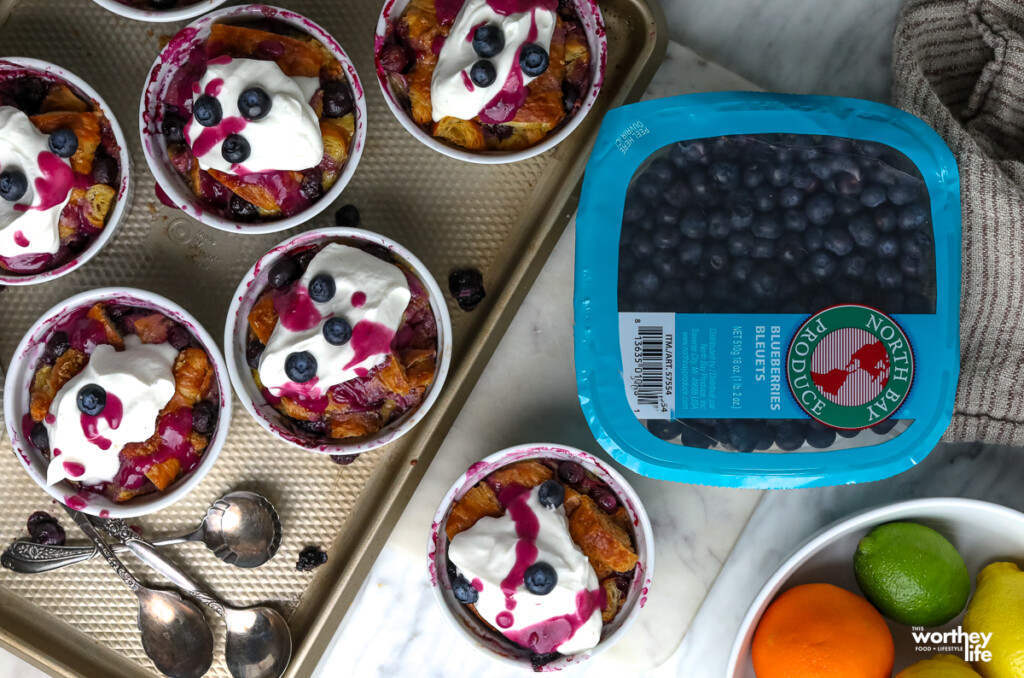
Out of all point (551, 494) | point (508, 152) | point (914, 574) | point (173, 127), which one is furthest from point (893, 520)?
point (173, 127)

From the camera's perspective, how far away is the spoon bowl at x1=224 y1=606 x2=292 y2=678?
1796mm

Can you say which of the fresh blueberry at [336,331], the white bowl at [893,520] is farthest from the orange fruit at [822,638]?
the fresh blueberry at [336,331]

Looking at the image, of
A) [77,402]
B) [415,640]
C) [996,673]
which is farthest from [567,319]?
[996,673]

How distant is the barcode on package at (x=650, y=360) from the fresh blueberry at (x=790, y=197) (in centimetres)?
32

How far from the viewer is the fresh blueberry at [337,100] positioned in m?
1.70

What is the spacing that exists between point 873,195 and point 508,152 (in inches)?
30.4

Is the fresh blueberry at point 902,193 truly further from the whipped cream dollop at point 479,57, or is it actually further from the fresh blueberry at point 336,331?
the fresh blueberry at point 336,331

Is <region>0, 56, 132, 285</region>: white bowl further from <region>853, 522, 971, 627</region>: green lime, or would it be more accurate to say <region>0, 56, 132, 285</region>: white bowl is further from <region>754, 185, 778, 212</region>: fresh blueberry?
<region>853, 522, 971, 627</region>: green lime

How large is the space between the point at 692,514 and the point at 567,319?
22.6 inches

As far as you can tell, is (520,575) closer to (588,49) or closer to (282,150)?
(282,150)

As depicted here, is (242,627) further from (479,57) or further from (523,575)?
(479,57)

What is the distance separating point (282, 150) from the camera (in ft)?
5.28

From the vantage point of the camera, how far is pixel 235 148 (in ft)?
5.19

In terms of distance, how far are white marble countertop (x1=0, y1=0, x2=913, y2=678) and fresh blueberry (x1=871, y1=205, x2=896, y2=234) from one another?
0.53m
